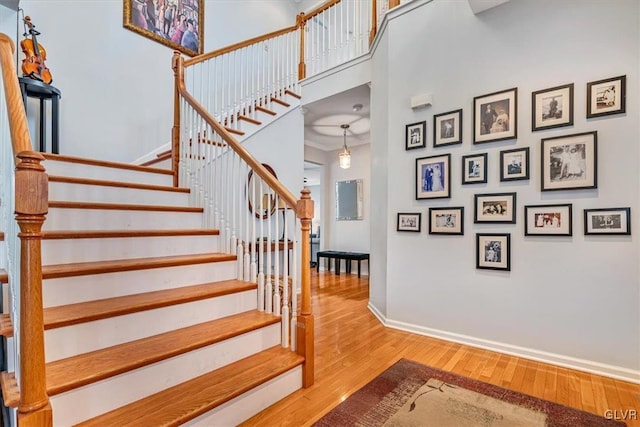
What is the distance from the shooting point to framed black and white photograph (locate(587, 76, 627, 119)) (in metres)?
2.10

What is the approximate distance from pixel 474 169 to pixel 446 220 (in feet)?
1.66

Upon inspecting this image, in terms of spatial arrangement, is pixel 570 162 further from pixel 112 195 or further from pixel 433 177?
pixel 112 195

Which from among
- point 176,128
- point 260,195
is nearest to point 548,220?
point 260,195

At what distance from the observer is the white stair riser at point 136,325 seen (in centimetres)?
141

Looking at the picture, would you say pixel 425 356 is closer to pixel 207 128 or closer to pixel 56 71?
pixel 207 128

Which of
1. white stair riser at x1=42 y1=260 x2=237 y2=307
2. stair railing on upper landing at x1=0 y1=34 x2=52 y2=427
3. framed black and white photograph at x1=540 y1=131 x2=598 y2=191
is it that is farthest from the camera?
framed black and white photograph at x1=540 y1=131 x2=598 y2=191

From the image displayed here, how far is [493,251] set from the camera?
2559 millimetres

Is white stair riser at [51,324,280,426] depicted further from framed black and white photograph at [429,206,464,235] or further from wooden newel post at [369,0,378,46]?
wooden newel post at [369,0,378,46]

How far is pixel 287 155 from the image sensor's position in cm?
448

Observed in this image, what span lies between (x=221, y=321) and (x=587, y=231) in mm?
2626

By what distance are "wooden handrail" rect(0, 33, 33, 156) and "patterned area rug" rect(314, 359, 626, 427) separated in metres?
1.83

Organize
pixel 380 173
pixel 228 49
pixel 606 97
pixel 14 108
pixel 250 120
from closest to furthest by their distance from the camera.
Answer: pixel 14 108
pixel 606 97
pixel 380 173
pixel 228 49
pixel 250 120

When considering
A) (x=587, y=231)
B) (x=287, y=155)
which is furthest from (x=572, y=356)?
(x=287, y=155)

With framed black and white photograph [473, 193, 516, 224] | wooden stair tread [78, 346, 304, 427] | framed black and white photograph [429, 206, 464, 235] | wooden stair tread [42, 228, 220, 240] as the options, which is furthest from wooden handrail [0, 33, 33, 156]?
framed black and white photograph [473, 193, 516, 224]
